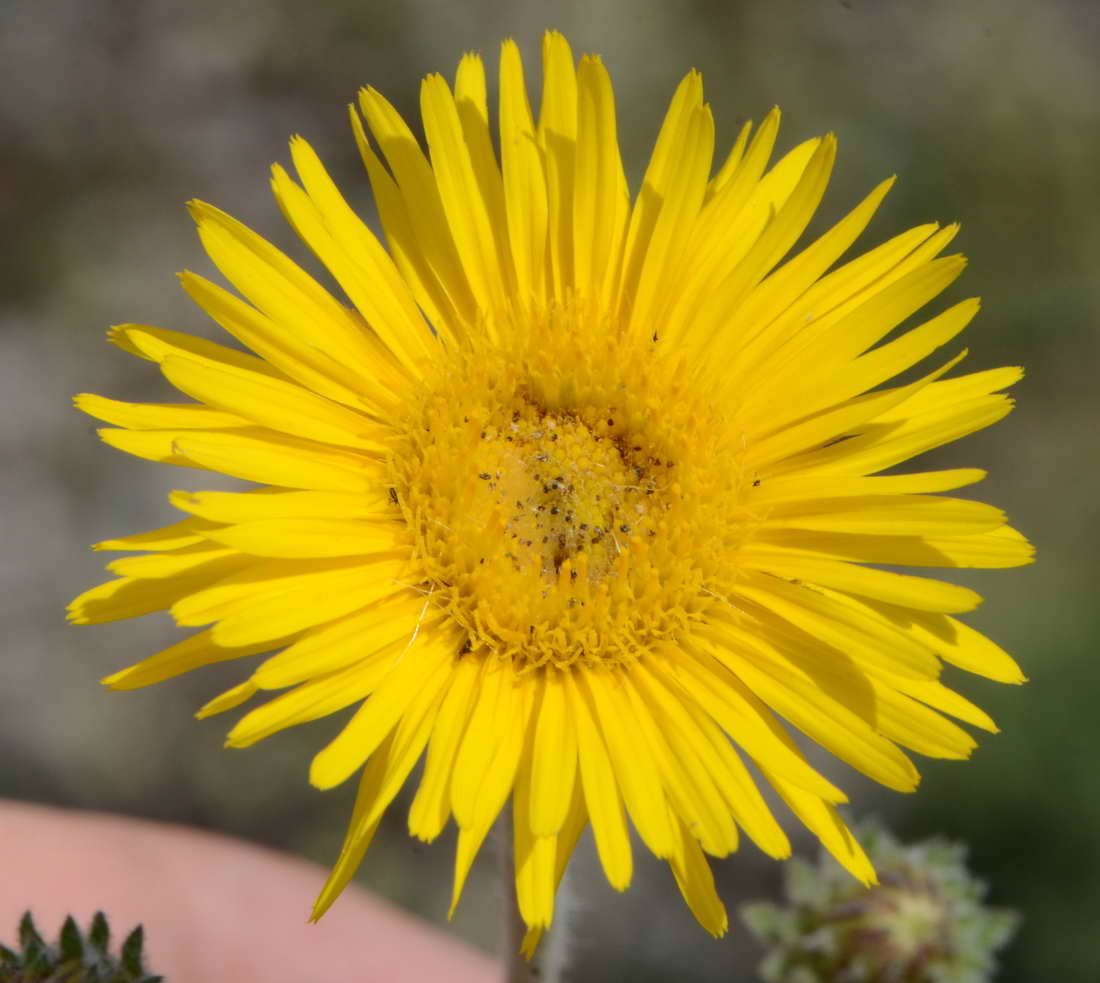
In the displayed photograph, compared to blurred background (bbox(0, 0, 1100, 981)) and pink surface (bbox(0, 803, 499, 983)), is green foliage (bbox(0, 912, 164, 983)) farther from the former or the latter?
blurred background (bbox(0, 0, 1100, 981))

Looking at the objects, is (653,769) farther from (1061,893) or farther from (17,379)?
(17,379)

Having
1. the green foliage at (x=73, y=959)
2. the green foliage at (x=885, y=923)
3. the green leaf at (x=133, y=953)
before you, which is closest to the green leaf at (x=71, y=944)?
the green foliage at (x=73, y=959)

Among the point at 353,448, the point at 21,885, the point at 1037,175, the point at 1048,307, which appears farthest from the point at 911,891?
the point at 1037,175

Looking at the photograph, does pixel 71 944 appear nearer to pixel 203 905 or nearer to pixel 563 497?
pixel 563 497

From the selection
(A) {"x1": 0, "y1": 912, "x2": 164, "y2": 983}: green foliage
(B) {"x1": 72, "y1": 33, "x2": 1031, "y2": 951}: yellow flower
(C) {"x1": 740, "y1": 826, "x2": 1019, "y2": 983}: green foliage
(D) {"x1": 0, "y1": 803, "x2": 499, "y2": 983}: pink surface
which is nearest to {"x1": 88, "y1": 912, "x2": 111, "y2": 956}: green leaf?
(A) {"x1": 0, "y1": 912, "x2": 164, "y2": 983}: green foliage

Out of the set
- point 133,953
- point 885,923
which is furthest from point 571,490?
point 885,923
